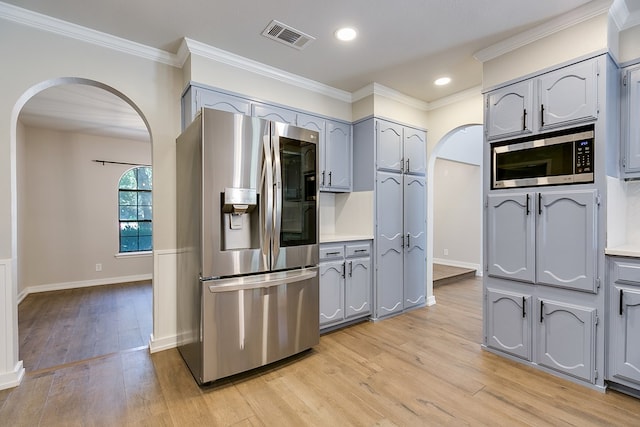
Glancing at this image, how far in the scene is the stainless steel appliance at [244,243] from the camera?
81.6 inches

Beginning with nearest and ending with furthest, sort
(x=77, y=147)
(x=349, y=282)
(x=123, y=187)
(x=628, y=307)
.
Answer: (x=628, y=307)
(x=349, y=282)
(x=77, y=147)
(x=123, y=187)

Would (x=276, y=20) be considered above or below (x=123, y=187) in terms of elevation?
above

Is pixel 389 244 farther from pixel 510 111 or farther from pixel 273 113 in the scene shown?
pixel 273 113

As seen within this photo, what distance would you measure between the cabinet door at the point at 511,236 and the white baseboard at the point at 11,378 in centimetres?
381

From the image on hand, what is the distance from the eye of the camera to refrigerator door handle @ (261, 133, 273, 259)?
2270 millimetres

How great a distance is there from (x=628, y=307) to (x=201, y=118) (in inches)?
126

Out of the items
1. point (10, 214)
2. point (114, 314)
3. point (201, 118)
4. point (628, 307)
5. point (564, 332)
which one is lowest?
point (114, 314)

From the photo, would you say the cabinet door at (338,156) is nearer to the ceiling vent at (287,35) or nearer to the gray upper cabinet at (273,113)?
the gray upper cabinet at (273,113)

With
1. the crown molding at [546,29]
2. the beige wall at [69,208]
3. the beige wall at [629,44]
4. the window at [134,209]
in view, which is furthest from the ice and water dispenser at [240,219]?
the window at [134,209]

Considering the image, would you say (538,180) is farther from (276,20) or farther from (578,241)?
(276,20)

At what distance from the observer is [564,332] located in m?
2.24

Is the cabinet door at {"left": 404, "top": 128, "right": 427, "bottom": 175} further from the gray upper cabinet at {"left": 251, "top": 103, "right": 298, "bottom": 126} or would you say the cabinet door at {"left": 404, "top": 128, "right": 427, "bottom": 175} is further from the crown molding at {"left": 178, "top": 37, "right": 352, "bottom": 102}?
the gray upper cabinet at {"left": 251, "top": 103, "right": 298, "bottom": 126}

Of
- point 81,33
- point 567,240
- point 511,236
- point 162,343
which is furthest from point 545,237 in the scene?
point 81,33

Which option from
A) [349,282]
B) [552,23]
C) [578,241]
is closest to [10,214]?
[349,282]
